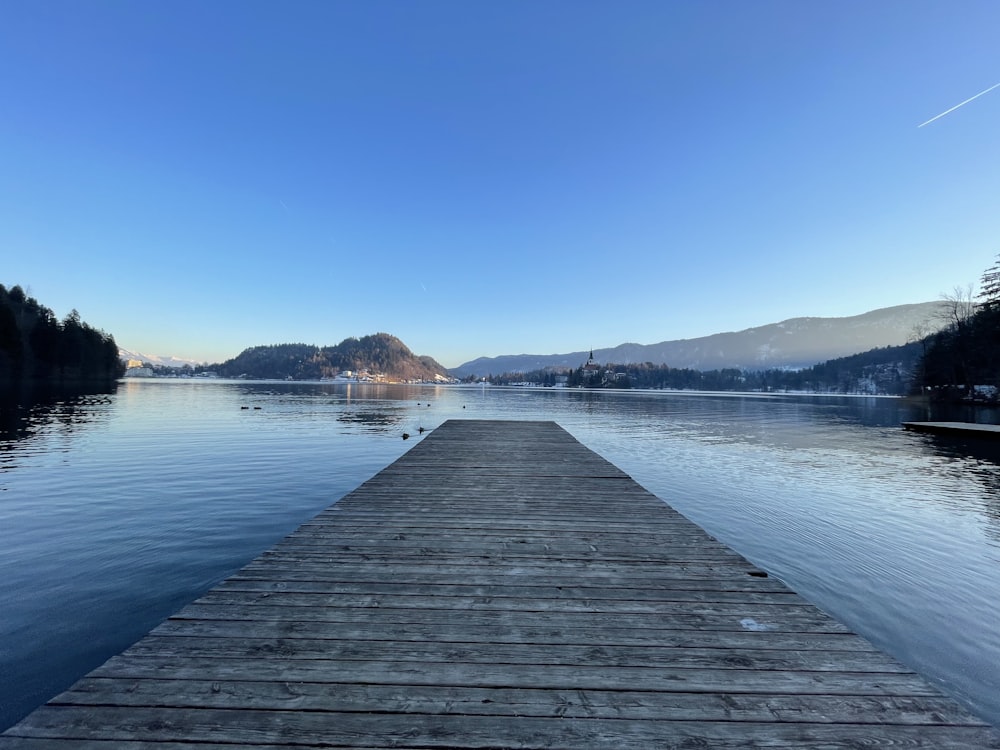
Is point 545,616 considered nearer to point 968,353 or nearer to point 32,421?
point 32,421

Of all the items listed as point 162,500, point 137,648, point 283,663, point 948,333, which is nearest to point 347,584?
point 283,663

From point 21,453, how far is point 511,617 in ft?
78.6

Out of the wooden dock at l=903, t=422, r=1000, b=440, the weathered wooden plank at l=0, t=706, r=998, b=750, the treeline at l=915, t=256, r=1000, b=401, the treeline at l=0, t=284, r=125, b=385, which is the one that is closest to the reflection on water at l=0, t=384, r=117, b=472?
the weathered wooden plank at l=0, t=706, r=998, b=750

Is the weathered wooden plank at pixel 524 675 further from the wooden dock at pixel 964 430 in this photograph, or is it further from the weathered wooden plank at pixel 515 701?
the wooden dock at pixel 964 430

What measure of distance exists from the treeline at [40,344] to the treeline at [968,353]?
436 ft

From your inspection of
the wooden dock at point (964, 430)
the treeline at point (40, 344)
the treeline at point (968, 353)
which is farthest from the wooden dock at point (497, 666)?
the treeline at point (40, 344)

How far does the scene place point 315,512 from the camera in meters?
11.6

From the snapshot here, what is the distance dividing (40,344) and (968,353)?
152623mm

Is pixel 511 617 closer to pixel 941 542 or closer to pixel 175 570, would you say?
pixel 175 570

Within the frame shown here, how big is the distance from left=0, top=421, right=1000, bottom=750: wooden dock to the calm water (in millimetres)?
2956

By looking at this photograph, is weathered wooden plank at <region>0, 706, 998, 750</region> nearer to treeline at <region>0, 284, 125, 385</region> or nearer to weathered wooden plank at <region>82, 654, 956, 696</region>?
weathered wooden plank at <region>82, 654, 956, 696</region>

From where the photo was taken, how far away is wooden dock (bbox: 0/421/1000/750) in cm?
271

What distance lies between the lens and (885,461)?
20.6 meters

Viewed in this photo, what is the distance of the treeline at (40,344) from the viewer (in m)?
71.2
